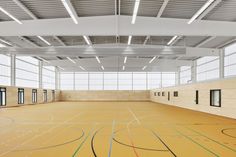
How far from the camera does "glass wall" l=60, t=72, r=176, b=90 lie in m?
41.8

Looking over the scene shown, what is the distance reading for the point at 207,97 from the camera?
1608cm

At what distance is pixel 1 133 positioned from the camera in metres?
8.25

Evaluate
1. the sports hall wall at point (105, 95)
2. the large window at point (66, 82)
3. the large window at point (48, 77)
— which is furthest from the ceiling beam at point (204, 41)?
the large window at point (66, 82)

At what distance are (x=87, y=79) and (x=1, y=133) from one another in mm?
34007

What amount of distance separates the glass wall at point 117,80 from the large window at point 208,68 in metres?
10.3

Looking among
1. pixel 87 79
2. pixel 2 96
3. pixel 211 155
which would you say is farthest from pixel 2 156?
pixel 87 79

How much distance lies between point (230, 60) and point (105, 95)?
81.1 ft

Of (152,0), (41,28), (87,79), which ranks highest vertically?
(152,0)

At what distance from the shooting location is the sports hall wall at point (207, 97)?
13.0 meters

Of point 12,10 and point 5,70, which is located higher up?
point 12,10

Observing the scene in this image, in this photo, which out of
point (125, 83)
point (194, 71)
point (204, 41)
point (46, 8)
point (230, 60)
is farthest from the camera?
point (125, 83)

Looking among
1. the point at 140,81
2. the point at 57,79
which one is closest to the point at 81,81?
the point at 57,79

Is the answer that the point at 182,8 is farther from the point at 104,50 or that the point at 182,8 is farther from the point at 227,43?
the point at 227,43

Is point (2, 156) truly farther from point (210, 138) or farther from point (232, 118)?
point (232, 118)
